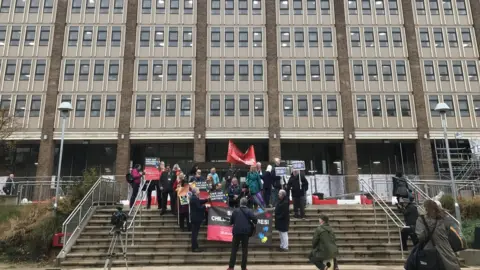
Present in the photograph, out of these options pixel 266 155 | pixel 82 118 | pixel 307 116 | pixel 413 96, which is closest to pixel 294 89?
pixel 307 116

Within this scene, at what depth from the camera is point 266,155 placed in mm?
31422

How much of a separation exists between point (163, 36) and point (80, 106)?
28.4 feet

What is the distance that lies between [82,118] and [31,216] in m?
16.6

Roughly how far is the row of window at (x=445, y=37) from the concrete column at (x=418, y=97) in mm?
850

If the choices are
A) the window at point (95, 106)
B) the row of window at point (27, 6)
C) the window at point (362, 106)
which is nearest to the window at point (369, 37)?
the window at point (362, 106)

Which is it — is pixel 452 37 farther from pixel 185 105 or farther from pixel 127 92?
pixel 127 92

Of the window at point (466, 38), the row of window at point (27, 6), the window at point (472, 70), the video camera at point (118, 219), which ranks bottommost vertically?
the video camera at point (118, 219)

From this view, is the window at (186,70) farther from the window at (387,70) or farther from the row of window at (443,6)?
the row of window at (443,6)

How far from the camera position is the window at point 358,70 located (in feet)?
99.4

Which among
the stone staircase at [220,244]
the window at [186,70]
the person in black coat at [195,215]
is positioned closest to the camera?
the stone staircase at [220,244]

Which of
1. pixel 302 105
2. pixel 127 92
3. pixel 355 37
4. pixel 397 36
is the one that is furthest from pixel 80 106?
pixel 397 36

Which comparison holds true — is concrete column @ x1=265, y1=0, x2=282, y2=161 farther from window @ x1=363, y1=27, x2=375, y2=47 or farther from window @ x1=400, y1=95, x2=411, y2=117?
window @ x1=400, y1=95, x2=411, y2=117

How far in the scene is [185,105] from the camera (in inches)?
1159

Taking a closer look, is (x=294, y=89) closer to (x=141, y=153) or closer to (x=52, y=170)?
(x=141, y=153)
